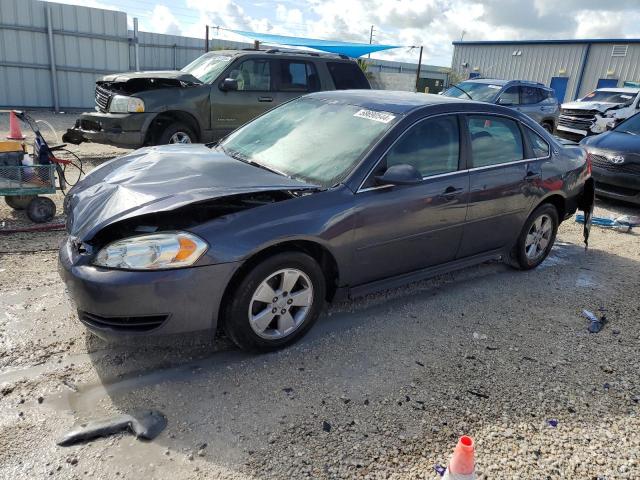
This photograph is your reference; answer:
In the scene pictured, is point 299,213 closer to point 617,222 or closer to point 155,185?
point 155,185

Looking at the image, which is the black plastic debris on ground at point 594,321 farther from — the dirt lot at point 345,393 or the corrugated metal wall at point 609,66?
the corrugated metal wall at point 609,66

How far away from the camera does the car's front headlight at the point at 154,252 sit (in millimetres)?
2836

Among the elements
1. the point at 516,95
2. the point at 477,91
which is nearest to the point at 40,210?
the point at 477,91

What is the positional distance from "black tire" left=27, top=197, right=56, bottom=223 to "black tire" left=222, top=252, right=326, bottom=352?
3.34 m

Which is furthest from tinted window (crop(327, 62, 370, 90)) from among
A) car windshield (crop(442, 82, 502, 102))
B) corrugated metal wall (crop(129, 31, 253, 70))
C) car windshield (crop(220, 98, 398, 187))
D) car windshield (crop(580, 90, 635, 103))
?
car windshield (crop(580, 90, 635, 103))

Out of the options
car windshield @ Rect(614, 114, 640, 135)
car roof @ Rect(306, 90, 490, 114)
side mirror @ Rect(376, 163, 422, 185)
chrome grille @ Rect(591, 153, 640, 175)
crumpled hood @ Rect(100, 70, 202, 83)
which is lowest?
chrome grille @ Rect(591, 153, 640, 175)

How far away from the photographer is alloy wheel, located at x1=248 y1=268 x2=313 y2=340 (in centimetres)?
318

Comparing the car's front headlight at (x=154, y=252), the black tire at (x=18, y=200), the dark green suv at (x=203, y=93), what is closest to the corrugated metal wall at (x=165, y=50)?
the dark green suv at (x=203, y=93)

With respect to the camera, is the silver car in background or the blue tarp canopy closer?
the silver car in background

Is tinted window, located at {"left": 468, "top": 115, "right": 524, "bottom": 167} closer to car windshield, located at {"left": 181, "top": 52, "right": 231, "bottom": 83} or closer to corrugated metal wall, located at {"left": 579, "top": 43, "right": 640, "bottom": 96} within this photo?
car windshield, located at {"left": 181, "top": 52, "right": 231, "bottom": 83}

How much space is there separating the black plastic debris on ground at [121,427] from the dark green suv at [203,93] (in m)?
6.16

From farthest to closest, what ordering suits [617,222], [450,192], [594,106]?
1. [594,106]
2. [617,222]
3. [450,192]

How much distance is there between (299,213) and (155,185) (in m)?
0.97

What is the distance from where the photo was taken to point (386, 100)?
165 inches
